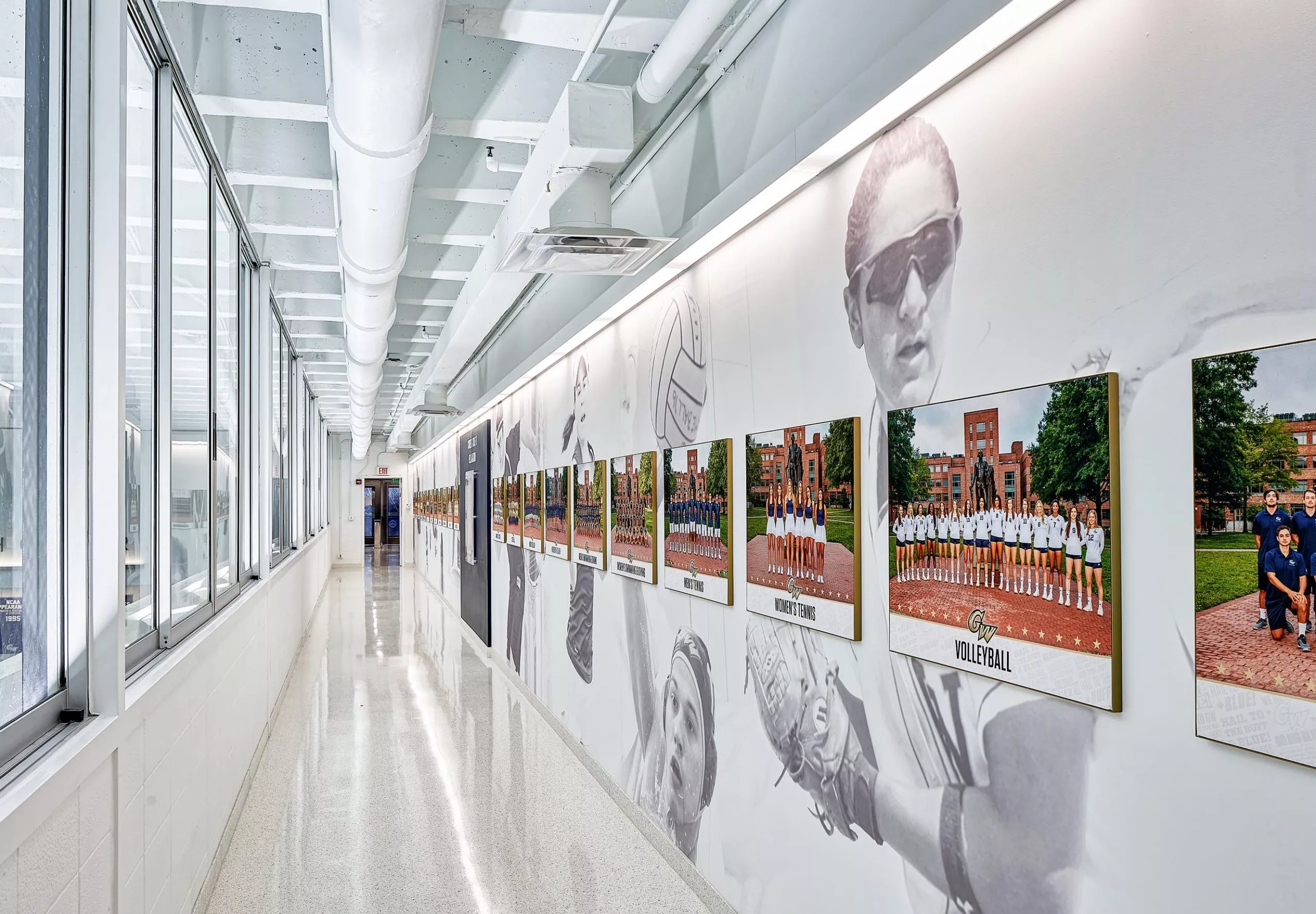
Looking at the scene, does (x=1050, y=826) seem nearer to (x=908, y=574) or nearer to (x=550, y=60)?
(x=908, y=574)

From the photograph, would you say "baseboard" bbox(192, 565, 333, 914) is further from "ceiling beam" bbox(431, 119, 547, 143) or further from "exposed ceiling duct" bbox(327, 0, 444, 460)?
"ceiling beam" bbox(431, 119, 547, 143)

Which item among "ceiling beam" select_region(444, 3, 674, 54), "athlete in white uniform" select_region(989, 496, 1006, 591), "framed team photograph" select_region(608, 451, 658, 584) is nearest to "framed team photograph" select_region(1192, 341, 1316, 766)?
"athlete in white uniform" select_region(989, 496, 1006, 591)

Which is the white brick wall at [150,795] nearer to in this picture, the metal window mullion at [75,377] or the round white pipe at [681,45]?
the metal window mullion at [75,377]

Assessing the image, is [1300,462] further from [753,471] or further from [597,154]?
[597,154]

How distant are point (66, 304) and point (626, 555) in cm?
300

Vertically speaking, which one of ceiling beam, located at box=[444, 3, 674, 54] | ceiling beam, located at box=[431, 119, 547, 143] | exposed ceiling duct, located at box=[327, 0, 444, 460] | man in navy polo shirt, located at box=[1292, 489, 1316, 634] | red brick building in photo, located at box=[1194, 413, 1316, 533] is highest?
ceiling beam, located at box=[444, 3, 674, 54]

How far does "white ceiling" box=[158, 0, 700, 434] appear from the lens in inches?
127

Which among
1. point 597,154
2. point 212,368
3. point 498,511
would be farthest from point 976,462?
point 498,511

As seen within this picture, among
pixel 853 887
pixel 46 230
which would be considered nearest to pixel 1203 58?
pixel 853 887

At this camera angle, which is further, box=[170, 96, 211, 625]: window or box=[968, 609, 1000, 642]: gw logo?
box=[170, 96, 211, 625]: window

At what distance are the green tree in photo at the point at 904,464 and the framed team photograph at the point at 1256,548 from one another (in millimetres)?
787

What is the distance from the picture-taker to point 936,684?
2277 mm

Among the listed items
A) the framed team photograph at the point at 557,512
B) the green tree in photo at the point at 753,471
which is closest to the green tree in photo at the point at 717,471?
the green tree in photo at the point at 753,471

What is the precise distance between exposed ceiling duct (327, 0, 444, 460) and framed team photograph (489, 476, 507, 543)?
12.8ft
